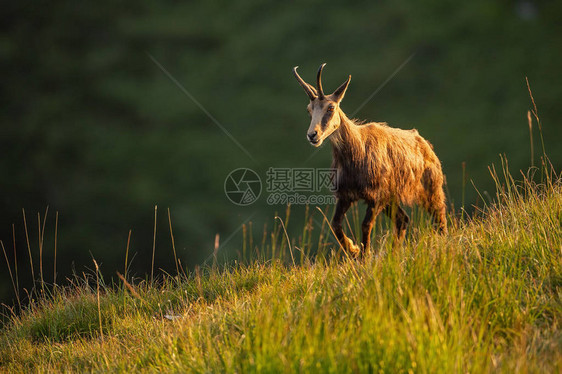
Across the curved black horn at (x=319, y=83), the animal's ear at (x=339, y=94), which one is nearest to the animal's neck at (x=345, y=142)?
the animal's ear at (x=339, y=94)

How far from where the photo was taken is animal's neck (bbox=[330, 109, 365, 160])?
672cm

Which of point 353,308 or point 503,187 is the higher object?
point 503,187

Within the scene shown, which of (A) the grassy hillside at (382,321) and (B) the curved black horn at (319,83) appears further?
(B) the curved black horn at (319,83)

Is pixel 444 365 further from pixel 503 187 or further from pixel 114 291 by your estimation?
pixel 114 291

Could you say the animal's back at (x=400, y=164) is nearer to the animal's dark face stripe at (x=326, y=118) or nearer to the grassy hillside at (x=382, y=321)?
the animal's dark face stripe at (x=326, y=118)

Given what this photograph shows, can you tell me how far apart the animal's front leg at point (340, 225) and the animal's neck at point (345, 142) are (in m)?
0.62

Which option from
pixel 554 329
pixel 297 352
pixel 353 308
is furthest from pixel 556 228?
pixel 297 352

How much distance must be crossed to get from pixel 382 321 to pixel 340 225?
385 cm

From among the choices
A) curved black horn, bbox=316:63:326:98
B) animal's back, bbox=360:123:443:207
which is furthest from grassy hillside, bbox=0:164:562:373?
curved black horn, bbox=316:63:326:98

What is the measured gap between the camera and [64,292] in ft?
20.3

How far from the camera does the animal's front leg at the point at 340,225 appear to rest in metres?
6.58

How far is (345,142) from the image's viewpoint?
22.1 ft

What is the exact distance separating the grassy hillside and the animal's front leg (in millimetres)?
1383

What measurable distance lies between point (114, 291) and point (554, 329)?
4.47m
